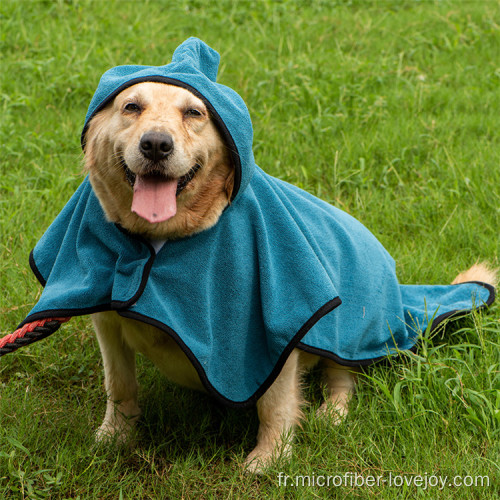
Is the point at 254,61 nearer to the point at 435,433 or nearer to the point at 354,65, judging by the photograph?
the point at 354,65

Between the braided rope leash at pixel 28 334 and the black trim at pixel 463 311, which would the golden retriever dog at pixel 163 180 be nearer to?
the braided rope leash at pixel 28 334

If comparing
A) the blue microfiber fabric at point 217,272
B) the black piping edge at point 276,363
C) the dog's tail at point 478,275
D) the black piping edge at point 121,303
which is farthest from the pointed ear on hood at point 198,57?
the dog's tail at point 478,275

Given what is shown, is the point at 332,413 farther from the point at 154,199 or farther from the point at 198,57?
the point at 198,57

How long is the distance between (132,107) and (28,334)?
36.7 inches

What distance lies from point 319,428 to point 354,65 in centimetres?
378

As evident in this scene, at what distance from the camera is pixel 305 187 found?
4.55 m

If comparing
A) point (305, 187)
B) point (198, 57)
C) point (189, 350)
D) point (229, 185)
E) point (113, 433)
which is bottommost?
point (113, 433)

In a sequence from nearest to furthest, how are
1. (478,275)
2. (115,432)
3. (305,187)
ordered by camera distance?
(115,432)
(478,275)
(305,187)

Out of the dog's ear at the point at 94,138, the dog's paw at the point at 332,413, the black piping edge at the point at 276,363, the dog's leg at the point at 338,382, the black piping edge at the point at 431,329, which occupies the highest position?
the dog's ear at the point at 94,138

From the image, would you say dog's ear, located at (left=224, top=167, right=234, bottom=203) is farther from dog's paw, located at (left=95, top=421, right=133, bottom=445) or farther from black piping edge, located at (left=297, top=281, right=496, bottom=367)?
dog's paw, located at (left=95, top=421, right=133, bottom=445)

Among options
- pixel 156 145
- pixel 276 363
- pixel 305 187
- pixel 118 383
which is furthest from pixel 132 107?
pixel 305 187

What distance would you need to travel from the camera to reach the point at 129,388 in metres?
3.03

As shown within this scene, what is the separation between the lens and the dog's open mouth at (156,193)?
2.35m

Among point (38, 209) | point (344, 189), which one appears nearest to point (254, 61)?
point (344, 189)
